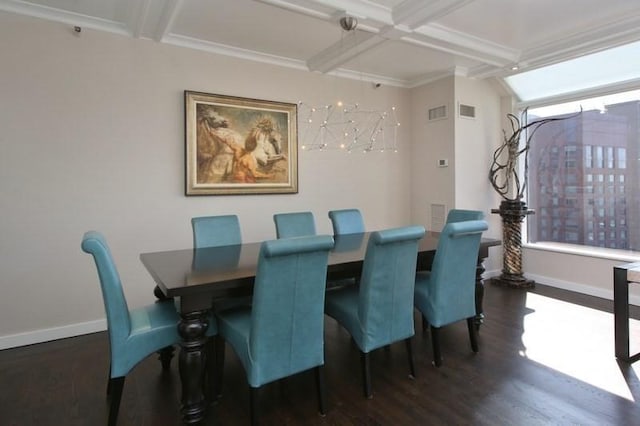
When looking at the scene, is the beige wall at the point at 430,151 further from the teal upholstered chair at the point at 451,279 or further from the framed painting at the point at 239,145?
the teal upholstered chair at the point at 451,279

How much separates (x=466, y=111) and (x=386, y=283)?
11.1 ft

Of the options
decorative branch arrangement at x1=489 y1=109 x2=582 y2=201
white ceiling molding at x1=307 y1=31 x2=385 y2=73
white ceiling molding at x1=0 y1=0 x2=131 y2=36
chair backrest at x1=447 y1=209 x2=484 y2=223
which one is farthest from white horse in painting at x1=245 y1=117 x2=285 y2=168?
decorative branch arrangement at x1=489 y1=109 x2=582 y2=201

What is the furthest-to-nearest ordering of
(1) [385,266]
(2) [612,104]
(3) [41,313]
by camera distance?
(2) [612,104], (3) [41,313], (1) [385,266]

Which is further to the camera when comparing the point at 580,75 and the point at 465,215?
the point at 580,75

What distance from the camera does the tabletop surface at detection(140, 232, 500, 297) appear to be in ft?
6.44

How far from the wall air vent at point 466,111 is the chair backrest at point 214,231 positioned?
3.23m

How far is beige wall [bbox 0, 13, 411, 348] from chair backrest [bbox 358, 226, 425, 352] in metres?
2.23

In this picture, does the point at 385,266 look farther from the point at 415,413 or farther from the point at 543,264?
the point at 543,264

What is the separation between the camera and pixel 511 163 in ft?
16.1

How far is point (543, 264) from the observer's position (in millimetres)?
4887

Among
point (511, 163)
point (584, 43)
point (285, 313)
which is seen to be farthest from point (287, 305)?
point (511, 163)

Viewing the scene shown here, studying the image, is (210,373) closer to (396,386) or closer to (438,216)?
(396,386)

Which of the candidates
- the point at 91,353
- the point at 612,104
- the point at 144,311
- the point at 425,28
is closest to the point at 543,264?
the point at 612,104

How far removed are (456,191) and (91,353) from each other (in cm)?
420
